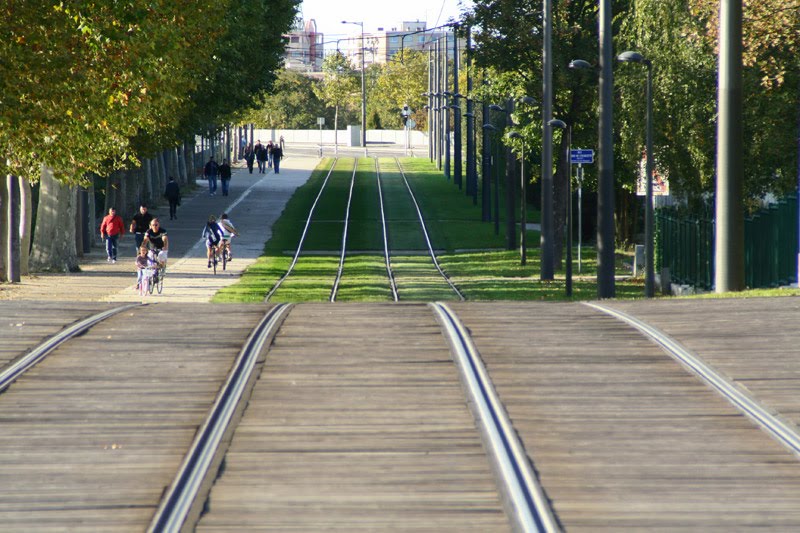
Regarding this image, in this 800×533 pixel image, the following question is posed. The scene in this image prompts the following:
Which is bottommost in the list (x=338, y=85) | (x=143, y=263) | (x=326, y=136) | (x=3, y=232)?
(x=143, y=263)

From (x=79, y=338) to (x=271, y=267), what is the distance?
26.9 m

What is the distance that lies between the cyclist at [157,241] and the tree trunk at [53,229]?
6113 millimetres

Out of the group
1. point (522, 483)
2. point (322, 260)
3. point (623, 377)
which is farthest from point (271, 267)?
point (522, 483)

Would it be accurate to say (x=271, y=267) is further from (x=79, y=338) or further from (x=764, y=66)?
(x=79, y=338)

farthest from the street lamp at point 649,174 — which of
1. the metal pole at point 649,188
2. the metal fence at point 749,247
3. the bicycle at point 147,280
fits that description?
the bicycle at point 147,280

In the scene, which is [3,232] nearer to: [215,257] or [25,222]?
[25,222]

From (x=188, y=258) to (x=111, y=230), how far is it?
3.94m

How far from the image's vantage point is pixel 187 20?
2862cm

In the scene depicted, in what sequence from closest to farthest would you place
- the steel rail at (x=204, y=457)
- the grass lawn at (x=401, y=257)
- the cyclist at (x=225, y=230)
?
1. the steel rail at (x=204, y=457)
2. the grass lawn at (x=401, y=257)
3. the cyclist at (x=225, y=230)

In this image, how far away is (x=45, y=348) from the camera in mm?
12422

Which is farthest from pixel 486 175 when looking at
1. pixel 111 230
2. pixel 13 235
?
pixel 13 235

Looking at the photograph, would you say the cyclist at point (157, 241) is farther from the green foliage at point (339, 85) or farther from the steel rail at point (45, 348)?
the green foliage at point (339, 85)

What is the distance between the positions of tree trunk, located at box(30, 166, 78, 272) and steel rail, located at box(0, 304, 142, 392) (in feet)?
73.8

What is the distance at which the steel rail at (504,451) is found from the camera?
23.6 ft
